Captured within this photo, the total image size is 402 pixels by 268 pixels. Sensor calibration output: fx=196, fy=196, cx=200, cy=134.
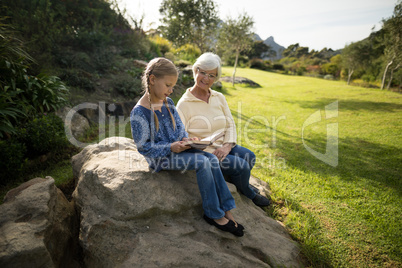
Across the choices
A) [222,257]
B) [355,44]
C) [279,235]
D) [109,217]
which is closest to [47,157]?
[109,217]

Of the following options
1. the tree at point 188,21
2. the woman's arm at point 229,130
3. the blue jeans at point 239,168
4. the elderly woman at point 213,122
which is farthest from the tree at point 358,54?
the blue jeans at point 239,168

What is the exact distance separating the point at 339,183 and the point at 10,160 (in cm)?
602

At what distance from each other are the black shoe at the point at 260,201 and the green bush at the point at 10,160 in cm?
408

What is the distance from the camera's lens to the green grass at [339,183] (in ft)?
8.50

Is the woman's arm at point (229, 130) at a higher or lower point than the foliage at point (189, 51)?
lower

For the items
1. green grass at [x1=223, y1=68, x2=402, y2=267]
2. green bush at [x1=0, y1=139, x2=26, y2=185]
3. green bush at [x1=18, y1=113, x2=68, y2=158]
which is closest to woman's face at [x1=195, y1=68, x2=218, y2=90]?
green grass at [x1=223, y1=68, x2=402, y2=267]

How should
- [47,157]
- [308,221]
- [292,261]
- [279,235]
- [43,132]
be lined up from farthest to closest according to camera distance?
[47,157] → [43,132] → [308,221] → [279,235] → [292,261]

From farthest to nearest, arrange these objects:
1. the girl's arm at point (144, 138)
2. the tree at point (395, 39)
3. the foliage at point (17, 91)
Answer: the tree at point (395, 39) < the foliage at point (17, 91) < the girl's arm at point (144, 138)

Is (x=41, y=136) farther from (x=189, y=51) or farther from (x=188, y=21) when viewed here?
(x=189, y=51)

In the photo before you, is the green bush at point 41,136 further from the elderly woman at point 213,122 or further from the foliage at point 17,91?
the elderly woman at point 213,122

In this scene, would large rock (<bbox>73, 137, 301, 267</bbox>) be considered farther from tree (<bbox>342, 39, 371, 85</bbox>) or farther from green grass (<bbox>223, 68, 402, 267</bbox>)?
tree (<bbox>342, 39, 371, 85</bbox>)

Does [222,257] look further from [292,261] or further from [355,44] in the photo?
[355,44]

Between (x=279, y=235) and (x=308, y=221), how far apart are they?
709mm

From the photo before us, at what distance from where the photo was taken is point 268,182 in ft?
12.9
